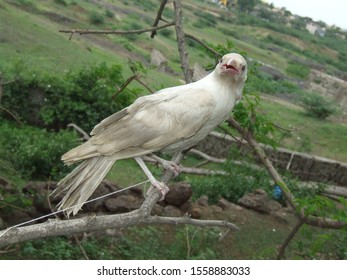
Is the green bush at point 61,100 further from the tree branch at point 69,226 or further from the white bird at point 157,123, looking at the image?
the tree branch at point 69,226

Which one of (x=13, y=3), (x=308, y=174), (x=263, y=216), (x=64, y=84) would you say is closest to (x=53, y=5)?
(x=13, y=3)

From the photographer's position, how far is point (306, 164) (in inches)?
402

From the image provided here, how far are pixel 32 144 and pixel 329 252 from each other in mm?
4389

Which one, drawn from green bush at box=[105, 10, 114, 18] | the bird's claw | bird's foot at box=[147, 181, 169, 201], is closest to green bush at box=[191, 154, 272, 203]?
the bird's claw

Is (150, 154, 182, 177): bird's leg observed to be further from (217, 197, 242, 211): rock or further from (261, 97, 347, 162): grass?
(261, 97, 347, 162): grass

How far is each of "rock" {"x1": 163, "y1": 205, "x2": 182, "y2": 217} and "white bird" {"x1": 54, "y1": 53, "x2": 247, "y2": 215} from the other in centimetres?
376

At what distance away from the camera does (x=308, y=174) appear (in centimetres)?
1024

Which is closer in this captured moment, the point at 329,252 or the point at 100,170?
the point at 100,170

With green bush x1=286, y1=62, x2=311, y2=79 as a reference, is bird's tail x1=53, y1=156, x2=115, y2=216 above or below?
above

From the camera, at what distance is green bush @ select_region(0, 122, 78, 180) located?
7180 mm

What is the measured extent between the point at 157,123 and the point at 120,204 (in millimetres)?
3614

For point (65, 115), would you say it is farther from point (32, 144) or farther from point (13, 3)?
point (13, 3)

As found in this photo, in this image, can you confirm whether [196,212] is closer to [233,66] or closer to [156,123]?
[156,123]

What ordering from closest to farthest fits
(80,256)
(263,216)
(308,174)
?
(80,256) → (263,216) → (308,174)
